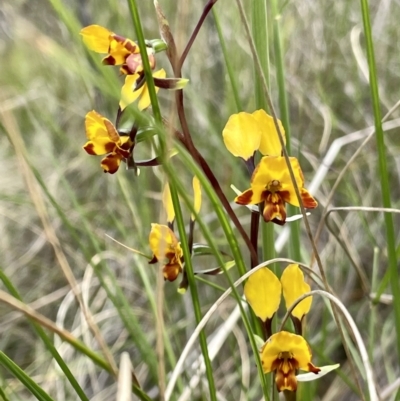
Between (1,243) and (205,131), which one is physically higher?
(205,131)

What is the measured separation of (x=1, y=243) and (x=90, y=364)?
42 cm

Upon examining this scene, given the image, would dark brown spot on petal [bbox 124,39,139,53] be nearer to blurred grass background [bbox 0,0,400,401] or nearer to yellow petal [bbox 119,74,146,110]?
yellow petal [bbox 119,74,146,110]

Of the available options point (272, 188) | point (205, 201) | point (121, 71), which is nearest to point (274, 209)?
point (272, 188)

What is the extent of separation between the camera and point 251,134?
0.29 m

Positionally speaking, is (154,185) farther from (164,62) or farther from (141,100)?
(141,100)

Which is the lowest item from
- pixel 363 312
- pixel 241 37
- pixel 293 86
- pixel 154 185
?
pixel 363 312

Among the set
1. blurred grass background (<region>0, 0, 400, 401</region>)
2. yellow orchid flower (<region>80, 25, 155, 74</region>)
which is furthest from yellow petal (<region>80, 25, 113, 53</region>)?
blurred grass background (<region>0, 0, 400, 401</region>)

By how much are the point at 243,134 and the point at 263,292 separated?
0.09 m

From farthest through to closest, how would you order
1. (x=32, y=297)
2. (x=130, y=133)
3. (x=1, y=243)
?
(x=1, y=243), (x=32, y=297), (x=130, y=133)

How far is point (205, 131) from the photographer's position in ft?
3.44

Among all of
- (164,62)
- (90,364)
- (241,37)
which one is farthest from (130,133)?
(164,62)

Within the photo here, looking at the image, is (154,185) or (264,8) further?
(154,185)

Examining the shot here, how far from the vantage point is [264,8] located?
1.07 ft

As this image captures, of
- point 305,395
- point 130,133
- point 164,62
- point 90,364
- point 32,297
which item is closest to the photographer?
point 130,133
